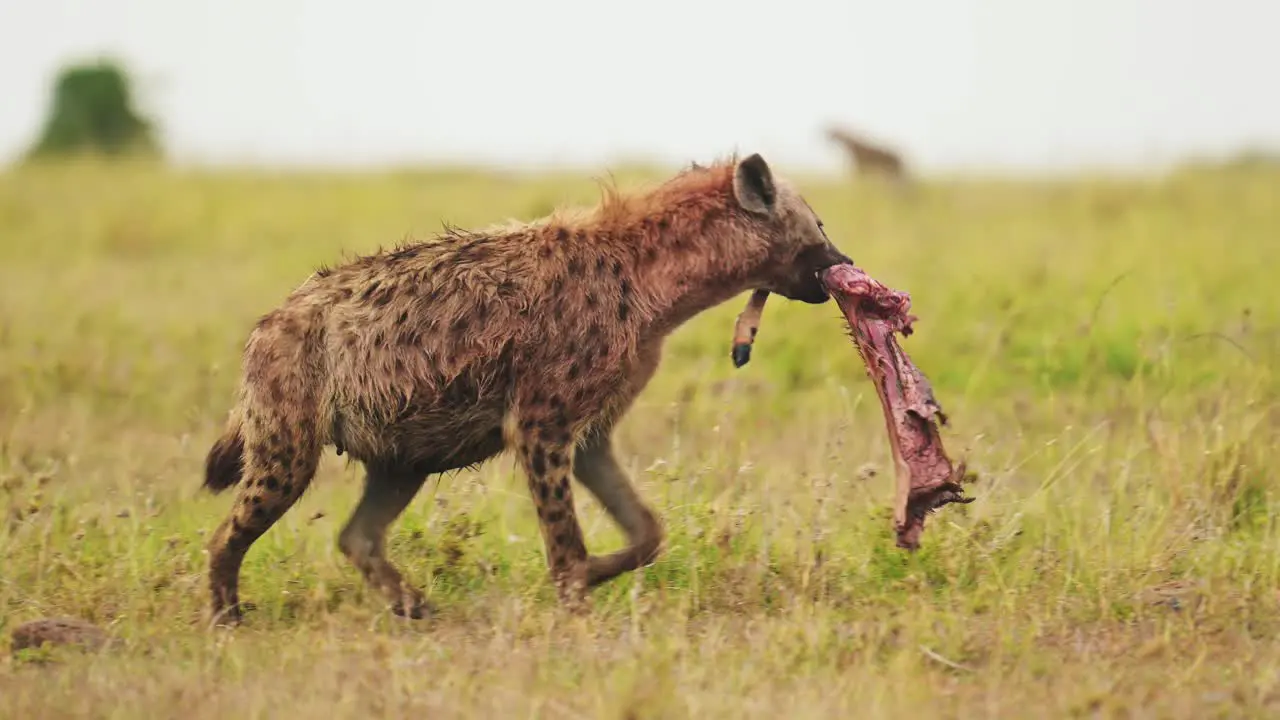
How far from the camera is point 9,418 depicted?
7.31m

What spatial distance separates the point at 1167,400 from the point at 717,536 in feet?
8.31

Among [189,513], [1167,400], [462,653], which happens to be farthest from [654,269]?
[1167,400]

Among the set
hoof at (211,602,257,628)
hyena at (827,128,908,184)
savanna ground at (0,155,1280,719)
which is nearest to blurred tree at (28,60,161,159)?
hyena at (827,128,908,184)

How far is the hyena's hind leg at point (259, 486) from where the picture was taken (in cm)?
455

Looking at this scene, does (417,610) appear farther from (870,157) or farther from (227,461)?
(870,157)

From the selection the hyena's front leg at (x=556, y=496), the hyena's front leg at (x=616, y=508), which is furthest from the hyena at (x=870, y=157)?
the hyena's front leg at (x=556, y=496)

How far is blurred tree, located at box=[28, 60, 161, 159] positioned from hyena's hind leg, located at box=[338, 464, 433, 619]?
517 inches

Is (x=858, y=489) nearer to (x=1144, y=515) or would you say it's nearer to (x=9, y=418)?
(x=1144, y=515)

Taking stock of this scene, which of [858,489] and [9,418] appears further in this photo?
[9,418]

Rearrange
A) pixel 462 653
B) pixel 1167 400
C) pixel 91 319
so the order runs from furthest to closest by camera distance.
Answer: pixel 91 319 → pixel 1167 400 → pixel 462 653

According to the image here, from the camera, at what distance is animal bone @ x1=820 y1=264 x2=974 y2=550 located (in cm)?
451

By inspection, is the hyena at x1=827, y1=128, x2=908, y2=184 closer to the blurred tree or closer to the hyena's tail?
the blurred tree

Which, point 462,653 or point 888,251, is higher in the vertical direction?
point 888,251

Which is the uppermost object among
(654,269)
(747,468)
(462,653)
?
(654,269)
